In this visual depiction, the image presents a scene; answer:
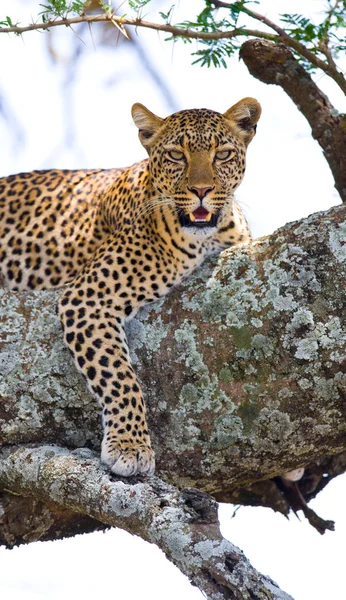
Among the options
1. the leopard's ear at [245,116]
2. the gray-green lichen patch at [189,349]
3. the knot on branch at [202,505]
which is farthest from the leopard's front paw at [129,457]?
the leopard's ear at [245,116]

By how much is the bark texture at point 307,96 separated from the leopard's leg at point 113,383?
246cm

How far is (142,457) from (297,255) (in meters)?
1.48

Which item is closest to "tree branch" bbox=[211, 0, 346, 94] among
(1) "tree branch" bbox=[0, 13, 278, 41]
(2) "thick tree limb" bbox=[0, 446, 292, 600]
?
(1) "tree branch" bbox=[0, 13, 278, 41]

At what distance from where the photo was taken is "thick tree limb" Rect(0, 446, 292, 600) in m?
3.88

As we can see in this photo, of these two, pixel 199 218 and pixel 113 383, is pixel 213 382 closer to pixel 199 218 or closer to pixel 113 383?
pixel 113 383

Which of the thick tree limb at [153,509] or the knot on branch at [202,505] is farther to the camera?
the knot on branch at [202,505]

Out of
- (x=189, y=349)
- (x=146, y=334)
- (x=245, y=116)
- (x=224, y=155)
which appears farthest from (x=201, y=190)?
(x=189, y=349)

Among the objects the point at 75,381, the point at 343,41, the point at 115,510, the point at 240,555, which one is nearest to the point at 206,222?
the point at 75,381

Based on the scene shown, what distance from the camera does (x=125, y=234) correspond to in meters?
6.61

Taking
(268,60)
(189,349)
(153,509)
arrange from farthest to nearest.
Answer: (268,60)
(189,349)
(153,509)

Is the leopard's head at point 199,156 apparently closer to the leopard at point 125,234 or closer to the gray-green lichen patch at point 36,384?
the leopard at point 125,234

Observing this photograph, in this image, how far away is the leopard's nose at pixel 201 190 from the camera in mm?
6223

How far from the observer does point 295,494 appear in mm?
7531

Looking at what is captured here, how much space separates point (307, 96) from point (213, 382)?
121 inches
